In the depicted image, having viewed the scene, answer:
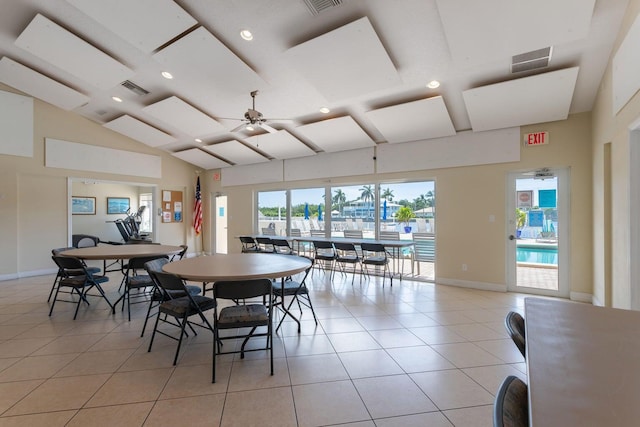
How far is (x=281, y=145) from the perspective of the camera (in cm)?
662

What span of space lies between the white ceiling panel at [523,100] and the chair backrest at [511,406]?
4098mm

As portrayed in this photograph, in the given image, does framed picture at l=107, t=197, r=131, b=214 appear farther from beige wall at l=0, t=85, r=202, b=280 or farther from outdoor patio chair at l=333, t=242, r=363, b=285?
outdoor patio chair at l=333, t=242, r=363, b=285

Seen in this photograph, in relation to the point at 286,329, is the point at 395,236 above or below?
above

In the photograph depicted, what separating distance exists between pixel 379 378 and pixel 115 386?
204cm

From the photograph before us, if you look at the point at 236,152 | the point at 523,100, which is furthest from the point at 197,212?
the point at 523,100

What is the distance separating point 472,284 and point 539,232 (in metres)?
1.35

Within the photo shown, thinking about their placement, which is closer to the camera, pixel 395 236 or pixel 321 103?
pixel 321 103

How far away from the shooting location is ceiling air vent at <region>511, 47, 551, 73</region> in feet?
10.9

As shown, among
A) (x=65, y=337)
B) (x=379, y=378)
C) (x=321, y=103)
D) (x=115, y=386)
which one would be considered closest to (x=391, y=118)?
(x=321, y=103)

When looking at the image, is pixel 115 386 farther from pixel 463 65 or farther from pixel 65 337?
pixel 463 65

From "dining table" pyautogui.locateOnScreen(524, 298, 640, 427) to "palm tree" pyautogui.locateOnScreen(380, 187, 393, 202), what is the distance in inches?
189

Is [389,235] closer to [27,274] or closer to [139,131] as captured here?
[139,131]

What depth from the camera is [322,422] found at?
1852 mm

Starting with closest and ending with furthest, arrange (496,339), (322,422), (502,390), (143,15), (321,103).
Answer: (502,390)
(322,422)
(496,339)
(143,15)
(321,103)
